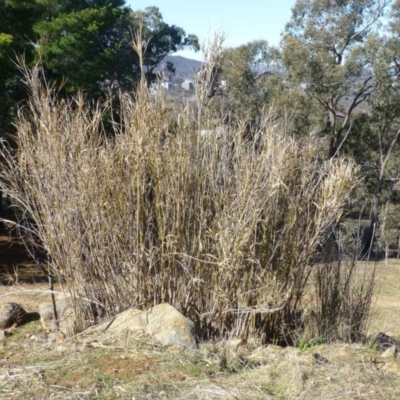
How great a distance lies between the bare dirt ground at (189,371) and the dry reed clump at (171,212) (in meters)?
0.54

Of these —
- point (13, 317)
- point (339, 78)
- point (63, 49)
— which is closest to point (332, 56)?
point (339, 78)

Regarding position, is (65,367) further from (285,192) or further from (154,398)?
(285,192)

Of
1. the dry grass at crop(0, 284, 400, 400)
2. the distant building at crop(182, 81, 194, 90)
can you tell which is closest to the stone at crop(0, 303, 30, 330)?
the dry grass at crop(0, 284, 400, 400)

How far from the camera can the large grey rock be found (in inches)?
205

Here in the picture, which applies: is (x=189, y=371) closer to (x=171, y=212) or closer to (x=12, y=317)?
(x=171, y=212)

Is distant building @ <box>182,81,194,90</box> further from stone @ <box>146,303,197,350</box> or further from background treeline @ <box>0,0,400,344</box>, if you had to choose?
stone @ <box>146,303,197,350</box>

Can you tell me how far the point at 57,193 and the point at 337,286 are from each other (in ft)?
8.89

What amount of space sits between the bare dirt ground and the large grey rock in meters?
0.09

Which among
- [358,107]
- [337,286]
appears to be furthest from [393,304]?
[358,107]

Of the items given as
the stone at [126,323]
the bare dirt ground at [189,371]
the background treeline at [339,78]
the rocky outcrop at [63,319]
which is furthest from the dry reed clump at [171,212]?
the background treeline at [339,78]

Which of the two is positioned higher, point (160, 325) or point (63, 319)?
point (160, 325)

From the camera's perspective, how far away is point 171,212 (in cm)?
580

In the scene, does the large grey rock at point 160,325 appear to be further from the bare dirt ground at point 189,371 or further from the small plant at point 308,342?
the small plant at point 308,342

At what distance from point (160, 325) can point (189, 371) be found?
753mm
